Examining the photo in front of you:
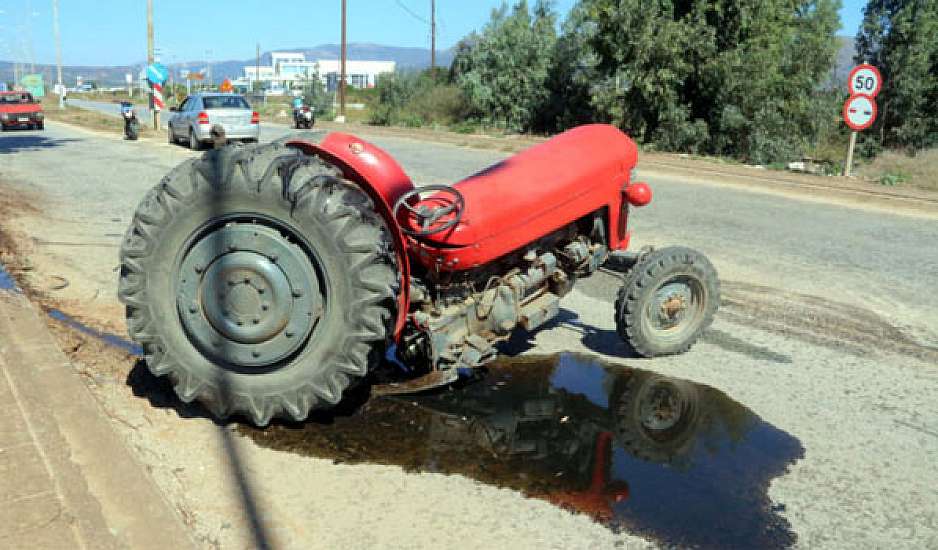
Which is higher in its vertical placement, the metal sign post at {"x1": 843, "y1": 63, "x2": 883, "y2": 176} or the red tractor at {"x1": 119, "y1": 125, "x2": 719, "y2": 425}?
the metal sign post at {"x1": 843, "y1": 63, "x2": 883, "y2": 176}

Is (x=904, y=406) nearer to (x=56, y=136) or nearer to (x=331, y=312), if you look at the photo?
(x=331, y=312)

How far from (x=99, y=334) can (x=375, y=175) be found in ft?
8.85

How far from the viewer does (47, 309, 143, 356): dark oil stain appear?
204 inches

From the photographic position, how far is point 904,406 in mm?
4582

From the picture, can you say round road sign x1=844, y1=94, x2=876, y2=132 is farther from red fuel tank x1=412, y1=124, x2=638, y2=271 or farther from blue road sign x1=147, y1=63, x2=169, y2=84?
blue road sign x1=147, y1=63, x2=169, y2=84

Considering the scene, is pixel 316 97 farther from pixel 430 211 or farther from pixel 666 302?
pixel 430 211

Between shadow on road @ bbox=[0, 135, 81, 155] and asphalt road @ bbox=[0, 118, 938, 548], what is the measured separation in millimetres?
10250

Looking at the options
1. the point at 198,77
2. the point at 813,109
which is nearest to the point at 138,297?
the point at 813,109

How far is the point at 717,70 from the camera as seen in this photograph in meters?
25.6

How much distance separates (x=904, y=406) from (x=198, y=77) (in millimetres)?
60022

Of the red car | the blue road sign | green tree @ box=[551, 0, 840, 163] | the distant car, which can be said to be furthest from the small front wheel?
green tree @ box=[551, 0, 840, 163]

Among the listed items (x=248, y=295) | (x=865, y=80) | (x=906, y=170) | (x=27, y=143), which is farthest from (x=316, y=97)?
(x=248, y=295)

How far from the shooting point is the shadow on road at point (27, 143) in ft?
67.7

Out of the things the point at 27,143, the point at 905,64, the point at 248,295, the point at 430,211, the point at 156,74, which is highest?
the point at 905,64
